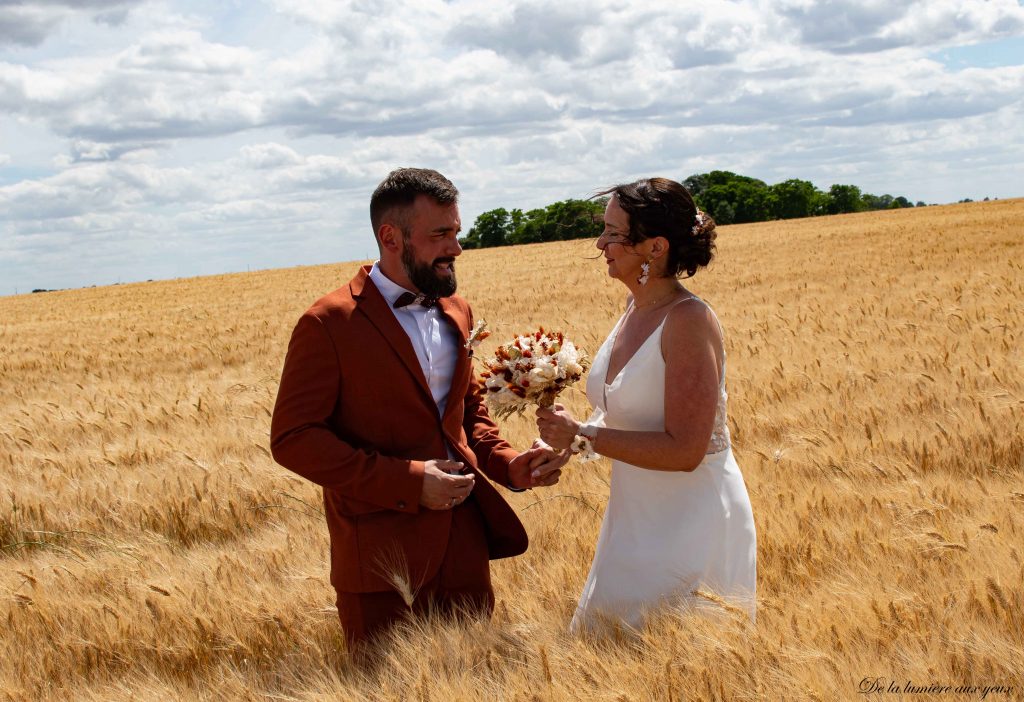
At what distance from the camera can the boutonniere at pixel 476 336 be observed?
315 cm

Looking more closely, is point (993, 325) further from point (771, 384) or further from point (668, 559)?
point (668, 559)

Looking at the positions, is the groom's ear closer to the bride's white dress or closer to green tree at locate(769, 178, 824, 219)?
the bride's white dress

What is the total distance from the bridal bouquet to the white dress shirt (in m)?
0.15

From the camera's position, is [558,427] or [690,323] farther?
[558,427]

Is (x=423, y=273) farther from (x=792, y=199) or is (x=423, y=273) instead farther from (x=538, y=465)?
(x=792, y=199)

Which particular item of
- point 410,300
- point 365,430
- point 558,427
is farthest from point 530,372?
point 365,430

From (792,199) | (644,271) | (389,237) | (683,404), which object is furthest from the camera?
(792,199)

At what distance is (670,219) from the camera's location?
10.4 feet

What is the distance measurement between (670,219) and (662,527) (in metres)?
1.06

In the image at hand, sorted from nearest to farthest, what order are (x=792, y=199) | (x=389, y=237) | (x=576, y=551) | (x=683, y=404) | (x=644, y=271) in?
(x=683, y=404) → (x=389, y=237) → (x=644, y=271) → (x=576, y=551) → (x=792, y=199)

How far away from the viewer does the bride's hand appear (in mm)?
3205

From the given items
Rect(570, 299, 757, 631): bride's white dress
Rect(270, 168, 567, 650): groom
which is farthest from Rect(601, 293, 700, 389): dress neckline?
Rect(270, 168, 567, 650): groom

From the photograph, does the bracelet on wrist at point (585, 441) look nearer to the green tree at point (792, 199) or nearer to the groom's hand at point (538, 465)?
the groom's hand at point (538, 465)

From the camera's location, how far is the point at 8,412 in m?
9.70
